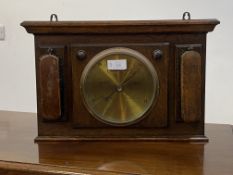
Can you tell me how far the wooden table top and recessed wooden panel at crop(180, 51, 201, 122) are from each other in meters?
0.08

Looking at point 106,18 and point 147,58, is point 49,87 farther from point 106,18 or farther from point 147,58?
point 106,18

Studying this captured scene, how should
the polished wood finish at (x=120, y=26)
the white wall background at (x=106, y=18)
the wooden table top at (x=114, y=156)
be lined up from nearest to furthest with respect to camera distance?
1. the wooden table top at (x=114, y=156)
2. the polished wood finish at (x=120, y=26)
3. the white wall background at (x=106, y=18)

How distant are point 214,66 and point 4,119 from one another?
0.93m

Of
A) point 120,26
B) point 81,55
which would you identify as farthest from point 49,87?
point 120,26

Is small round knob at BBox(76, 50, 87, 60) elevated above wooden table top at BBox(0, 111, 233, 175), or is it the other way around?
small round knob at BBox(76, 50, 87, 60)

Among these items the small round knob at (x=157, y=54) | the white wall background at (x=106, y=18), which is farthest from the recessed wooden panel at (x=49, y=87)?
the white wall background at (x=106, y=18)

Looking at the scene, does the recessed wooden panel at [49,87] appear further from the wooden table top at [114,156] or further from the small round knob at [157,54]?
the small round knob at [157,54]

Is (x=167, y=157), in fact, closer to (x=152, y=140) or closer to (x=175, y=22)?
(x=152, y=140)

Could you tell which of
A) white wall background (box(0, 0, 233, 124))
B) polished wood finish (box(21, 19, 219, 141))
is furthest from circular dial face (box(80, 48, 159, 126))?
white wall background (box(0, 0, 233, 124))

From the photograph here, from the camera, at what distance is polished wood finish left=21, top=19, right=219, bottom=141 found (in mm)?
977

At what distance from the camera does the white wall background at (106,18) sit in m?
1.65

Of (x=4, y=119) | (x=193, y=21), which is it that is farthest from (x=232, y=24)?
(x=4, y=119)

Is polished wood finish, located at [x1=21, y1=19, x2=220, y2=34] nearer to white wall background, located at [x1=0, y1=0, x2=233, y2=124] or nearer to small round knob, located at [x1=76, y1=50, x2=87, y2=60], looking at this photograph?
small round knob, located at [x1=76, y1=50, x2=87, y2=60]

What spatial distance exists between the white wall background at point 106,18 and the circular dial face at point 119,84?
764mm
